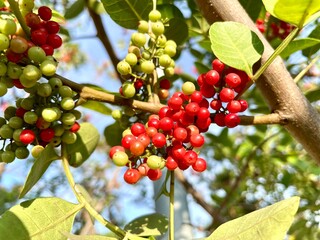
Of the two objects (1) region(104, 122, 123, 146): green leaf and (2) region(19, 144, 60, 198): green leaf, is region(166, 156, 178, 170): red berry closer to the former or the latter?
(2) region(19, 144, 60, 198): green leaf

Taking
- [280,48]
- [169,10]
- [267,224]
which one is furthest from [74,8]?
[267,224]

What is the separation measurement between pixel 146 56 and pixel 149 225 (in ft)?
1.07

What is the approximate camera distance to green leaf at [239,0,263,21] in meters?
1.06

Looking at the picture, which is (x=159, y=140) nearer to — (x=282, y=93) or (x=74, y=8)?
(x=282, y=93)

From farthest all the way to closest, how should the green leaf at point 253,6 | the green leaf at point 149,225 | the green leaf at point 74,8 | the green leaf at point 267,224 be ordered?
1. the green leaf at point 74,8
2. the green leaf at point 253,6
3. the green leaf at point 149,225
4. the green leaf at point 267,224

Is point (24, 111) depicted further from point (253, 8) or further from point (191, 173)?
point (191, 173)

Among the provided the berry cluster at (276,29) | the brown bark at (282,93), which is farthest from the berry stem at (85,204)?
the berry cluster at (276,29)

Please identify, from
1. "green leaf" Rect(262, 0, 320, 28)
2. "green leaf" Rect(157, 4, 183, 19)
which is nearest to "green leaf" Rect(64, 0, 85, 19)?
"green leaf" Rect(157, 4, 183, 19)

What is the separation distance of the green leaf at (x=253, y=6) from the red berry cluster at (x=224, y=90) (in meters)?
0.35

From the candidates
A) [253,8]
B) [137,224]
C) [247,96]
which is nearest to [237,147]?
[247,96]

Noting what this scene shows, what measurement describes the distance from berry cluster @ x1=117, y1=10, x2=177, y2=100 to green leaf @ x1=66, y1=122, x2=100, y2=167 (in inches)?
7.3

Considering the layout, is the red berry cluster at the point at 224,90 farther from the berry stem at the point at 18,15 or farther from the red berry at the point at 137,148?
the berry stem at the point at 18,15

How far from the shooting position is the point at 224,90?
74cm

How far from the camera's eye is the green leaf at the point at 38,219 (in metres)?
0.67
